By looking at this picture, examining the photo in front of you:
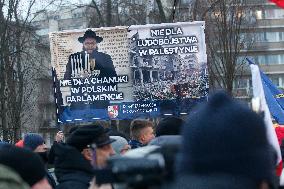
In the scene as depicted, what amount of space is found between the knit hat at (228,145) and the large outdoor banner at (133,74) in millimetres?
8821

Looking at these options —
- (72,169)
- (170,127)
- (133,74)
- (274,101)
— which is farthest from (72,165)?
(133,74)

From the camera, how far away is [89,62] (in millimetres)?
11070

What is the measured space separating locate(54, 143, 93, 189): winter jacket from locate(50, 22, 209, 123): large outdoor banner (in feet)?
21.2

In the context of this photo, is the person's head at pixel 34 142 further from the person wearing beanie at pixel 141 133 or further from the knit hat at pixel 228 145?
the knit hat at pixel 228 145

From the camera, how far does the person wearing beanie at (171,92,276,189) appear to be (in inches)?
70.0

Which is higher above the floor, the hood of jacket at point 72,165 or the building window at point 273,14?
the building window at point 273,14

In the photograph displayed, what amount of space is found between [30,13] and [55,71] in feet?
52.6

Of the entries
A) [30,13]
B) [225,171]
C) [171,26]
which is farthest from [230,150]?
[30,13]

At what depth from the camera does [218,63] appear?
27266 mm

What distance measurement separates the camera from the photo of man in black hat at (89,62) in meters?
11.0

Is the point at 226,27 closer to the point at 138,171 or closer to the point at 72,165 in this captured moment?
the point at 72,165

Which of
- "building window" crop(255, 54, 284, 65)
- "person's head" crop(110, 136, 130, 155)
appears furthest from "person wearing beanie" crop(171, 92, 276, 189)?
"building window" crop(255, 54, 284, 65)

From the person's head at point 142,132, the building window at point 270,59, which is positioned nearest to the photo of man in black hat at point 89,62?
the person's head at point 142,132

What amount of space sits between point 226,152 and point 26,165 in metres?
1.75
